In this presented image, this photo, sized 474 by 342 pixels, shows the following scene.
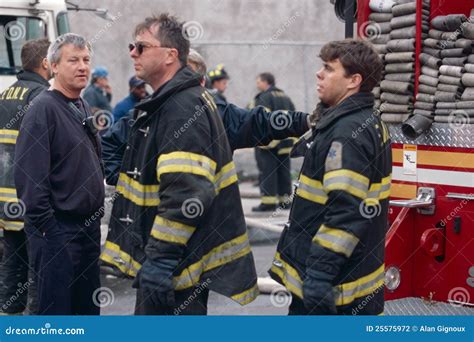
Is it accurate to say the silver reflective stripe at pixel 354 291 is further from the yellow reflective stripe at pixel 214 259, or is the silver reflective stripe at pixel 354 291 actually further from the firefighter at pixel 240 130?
the firefighter at pixel 240 130

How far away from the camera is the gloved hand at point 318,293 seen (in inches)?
156

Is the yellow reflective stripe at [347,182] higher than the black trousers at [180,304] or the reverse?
higher

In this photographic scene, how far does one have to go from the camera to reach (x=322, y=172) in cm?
414

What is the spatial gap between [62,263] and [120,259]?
0.67 meters

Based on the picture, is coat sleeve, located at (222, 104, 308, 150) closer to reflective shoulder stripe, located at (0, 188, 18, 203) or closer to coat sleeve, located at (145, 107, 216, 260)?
coat sleeve, located at (145, 107, 216, 260)

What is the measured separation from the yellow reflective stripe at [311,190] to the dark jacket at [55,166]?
1322 millimetres

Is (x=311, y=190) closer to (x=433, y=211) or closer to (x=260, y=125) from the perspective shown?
(x=260, y=125)

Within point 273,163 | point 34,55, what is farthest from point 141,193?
point 273,163

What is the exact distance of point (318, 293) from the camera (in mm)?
3949

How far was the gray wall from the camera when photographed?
14922 millimetres

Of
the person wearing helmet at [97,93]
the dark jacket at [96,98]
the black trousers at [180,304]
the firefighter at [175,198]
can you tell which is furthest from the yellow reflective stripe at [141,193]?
the dark jacket at [96,98]

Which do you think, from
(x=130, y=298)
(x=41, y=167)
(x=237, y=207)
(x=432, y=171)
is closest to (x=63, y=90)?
(x=41, y=167)

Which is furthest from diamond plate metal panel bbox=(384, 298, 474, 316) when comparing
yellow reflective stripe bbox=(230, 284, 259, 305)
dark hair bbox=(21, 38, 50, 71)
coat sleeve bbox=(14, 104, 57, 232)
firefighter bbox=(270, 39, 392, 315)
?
dark hair bbox=(21, 38, 50, 71)

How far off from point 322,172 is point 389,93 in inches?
65.6
